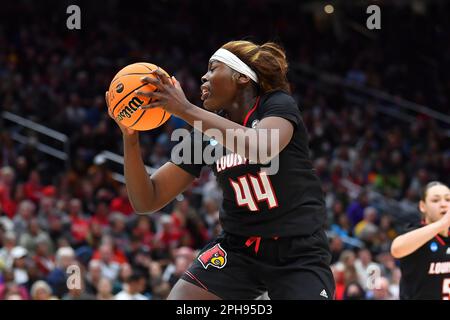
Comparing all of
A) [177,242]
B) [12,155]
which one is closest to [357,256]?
[177,242]

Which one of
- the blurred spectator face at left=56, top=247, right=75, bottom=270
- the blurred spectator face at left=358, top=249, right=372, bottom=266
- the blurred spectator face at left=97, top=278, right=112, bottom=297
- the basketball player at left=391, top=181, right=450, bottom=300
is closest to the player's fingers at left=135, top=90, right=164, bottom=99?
the basketball player at left=391, top=181, right=450, bottom=300

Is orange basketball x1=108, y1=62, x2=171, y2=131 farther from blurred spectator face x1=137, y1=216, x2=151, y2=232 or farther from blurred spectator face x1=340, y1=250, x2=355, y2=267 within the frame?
blurred spectator face x1=137, y1=216, x2=151, y2=232

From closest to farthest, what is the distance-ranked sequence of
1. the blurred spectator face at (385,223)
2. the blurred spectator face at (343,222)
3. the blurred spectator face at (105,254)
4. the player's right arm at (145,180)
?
the player's right arm at (145,180)
the blurred spectator face at (105,254)
the blurred spectator face at (343,222)
the blurred spectator face at (385,223)

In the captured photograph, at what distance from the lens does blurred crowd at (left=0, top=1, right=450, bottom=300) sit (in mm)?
9344

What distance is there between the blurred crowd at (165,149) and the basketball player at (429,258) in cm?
324

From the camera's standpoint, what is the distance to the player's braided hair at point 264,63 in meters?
4.21

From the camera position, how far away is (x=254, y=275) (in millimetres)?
4109

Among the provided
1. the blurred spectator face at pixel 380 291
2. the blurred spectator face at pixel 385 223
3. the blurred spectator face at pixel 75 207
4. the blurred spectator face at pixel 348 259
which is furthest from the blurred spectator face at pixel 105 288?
the blurred spectator face at pixel 385 223

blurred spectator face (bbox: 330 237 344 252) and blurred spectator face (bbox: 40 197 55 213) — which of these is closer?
blurred spectator face (bbox: 40 197 55 213)

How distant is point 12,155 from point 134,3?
7.20 metres

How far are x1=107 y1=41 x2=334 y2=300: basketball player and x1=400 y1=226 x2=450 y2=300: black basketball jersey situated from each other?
159cm

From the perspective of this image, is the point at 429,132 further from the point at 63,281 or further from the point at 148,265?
the point at 63,281

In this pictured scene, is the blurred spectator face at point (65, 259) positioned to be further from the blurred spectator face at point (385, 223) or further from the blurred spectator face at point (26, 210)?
the blurred spectator face at point (385, 223)

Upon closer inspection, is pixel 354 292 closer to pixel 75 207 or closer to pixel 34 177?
pixel 75 207
